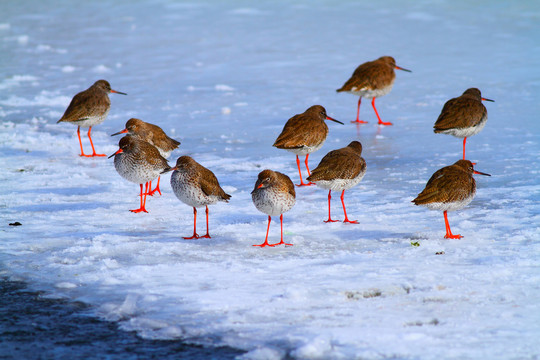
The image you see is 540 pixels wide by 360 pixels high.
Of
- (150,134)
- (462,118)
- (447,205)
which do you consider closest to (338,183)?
(447,205)

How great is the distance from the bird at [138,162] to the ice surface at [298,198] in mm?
443

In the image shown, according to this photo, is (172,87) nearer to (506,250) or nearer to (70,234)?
(70,234)

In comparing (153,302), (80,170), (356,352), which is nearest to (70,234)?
(153,302)

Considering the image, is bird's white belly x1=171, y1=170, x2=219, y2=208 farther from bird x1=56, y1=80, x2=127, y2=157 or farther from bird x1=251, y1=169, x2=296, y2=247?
bird x1=56, y1=80, x2=127, y2=157

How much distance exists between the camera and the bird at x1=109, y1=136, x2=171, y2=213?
9383 mm

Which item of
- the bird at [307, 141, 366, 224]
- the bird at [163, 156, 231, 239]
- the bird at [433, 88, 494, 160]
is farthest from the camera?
the bird at [433, 88, 494, 160]

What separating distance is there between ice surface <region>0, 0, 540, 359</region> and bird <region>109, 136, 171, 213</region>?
443 mm

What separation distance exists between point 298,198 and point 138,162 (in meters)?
2.29

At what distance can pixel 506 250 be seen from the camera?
755cm

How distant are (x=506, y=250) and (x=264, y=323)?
2.96 meters

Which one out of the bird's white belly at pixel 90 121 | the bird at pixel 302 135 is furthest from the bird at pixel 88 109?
the bird at pixel 302 135

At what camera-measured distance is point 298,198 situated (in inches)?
397

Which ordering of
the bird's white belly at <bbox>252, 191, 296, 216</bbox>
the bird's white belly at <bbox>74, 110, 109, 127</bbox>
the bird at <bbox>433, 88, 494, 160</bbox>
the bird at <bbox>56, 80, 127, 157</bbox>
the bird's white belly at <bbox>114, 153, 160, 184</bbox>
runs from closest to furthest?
1. the bird's white belly at <bbox>252, 191, 296, 216</bbox>
2. the bird's white belly at <bbox>114, 153, 160, 184</bbox>
3. the bird at <bbox>433, 88, 494, 160</bbox>
4. the bird at <bbox>56, 80, 127, 157</bbox>
5. the bird's white belly at <bbox>74, 110, 109, 127</bbox>

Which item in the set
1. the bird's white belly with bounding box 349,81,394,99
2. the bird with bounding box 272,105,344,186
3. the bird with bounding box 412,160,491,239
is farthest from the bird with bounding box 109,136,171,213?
the bird's white belly with bounding box 349,81,394,99
